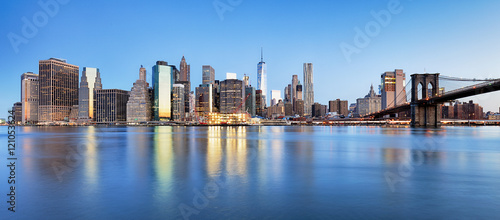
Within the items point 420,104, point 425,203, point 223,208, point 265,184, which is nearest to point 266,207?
point 223,208

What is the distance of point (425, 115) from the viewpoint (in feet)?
377

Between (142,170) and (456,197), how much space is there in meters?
17.6

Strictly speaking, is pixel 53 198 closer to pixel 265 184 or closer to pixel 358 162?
pixel 265 184

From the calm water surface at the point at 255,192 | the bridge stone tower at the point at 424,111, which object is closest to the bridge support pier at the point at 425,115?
the bridge stone tower at the point at 424,111

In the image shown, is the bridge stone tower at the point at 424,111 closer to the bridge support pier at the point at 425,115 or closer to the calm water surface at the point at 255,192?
the bridge support pier at the point at 425,115

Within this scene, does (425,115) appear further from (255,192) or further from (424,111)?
(255,192)

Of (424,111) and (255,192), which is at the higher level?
(424,111)

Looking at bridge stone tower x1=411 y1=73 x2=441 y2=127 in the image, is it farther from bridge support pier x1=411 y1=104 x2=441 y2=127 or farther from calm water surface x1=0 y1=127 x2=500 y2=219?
calm water surface x1=0 y1=127 x2=500 y2=219

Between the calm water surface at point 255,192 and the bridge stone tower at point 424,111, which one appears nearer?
the calm water surface at point 255,192

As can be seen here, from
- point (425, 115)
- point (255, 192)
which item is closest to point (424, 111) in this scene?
point (425, 115)

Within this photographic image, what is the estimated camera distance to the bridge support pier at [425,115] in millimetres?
113812

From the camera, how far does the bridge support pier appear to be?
113812mm

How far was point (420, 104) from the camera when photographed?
113000 millimetres

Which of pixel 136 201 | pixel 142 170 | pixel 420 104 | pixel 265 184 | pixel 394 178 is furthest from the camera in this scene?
pixel 420 104
